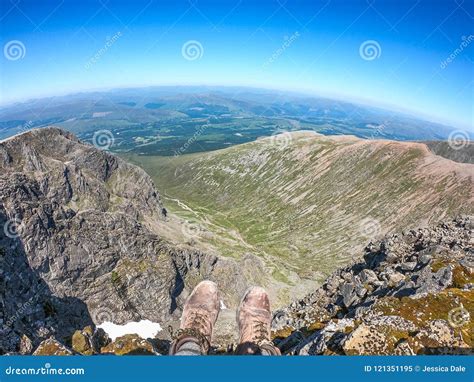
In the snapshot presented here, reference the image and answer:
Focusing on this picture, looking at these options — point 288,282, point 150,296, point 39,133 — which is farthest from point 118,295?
point 39,133

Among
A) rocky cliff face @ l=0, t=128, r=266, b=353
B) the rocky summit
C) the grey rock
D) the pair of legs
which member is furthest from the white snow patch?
the pair of legs

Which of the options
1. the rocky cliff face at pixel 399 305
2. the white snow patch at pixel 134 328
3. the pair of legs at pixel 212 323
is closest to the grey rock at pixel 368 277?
the rocky cliff face at pixel 399 305

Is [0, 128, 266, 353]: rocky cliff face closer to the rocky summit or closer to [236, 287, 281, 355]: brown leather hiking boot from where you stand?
the rocky summit

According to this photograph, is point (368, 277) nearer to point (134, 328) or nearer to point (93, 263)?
point (134, 328)

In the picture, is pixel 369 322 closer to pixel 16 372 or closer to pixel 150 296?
pixel 16 372

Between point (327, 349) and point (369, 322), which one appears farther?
point (369, 322)

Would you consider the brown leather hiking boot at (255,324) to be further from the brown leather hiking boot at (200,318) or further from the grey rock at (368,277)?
the grey rock at (368,277)
